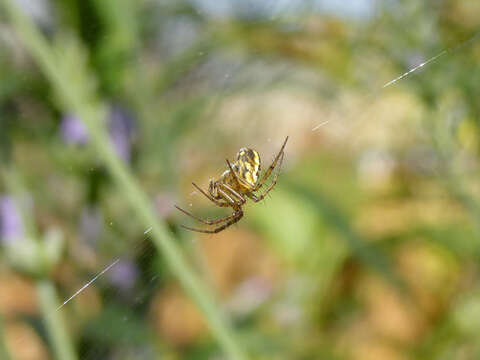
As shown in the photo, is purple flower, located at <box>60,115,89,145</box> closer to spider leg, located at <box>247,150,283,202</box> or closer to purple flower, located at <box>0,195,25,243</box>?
purple flower, located at <box>0,195,25,243</box>

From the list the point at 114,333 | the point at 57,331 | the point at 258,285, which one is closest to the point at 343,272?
Answer: the point at 258,285

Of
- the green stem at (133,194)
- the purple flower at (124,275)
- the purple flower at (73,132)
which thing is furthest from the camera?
the purple flower at (73,132)

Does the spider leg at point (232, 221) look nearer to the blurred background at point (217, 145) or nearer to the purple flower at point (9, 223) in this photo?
the blurred background at point (217, 145)

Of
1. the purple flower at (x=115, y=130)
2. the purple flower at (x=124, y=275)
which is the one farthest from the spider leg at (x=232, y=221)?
the purple flower at (x=115, y=130)

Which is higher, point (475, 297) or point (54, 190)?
point (54, 190)

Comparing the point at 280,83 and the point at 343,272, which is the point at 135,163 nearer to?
the point at 280,83

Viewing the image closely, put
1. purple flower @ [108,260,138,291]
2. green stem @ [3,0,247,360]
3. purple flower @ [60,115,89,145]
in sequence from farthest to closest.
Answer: purple flower @ [60,115,89,145]
purple flower @ [108,260,138,291]
green stem @ [3,0,247,360]

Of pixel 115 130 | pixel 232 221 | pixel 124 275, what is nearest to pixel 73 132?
pixel 115 130

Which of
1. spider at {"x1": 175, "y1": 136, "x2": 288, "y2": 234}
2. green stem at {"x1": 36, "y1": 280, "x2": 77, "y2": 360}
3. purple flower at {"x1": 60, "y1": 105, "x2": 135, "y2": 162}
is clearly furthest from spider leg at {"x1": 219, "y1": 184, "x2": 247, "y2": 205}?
purple flower at {"x1": 60, "y1": 105, "x2": 135, "y2": 162}
